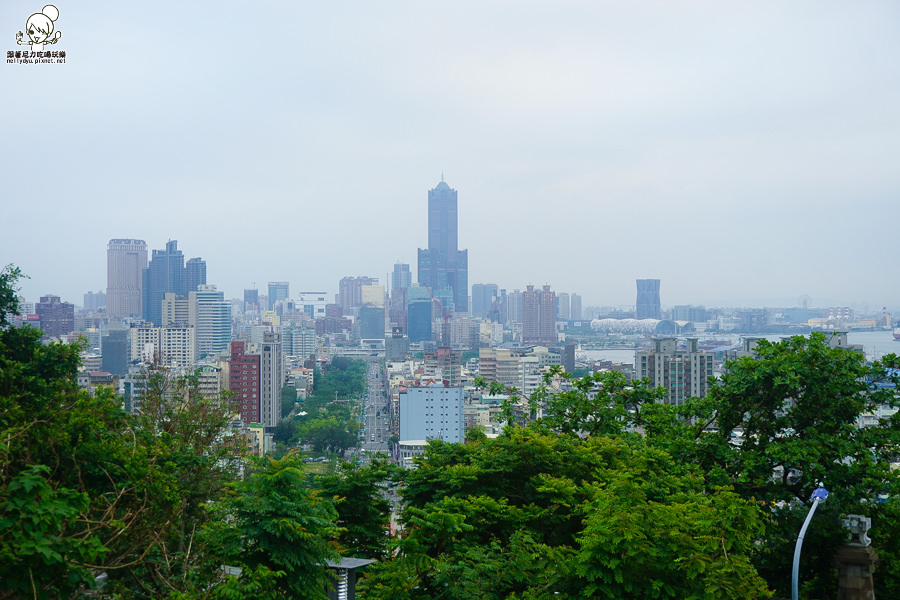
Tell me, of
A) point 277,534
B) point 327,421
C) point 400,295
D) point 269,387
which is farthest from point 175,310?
point 277,534

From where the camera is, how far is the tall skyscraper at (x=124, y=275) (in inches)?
2655

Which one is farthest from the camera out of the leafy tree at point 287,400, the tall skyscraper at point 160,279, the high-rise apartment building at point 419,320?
the high-rise apartment building at point 419,320

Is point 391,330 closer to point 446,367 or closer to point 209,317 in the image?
point 209,317

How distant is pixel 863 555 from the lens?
11.4 ft

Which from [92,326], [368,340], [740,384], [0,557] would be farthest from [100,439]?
[368,340]

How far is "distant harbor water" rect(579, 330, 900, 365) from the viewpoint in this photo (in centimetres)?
3978

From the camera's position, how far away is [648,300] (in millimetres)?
98062

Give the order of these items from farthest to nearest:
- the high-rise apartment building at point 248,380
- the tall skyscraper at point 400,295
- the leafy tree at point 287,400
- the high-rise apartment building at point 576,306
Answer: the high-rise apartment building at point 576,306 < the tall skyscraper at point 400,295 < the leafy tree at point 287,400 < the high-rise apartment building at point 248,380

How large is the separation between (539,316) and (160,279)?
37045mm

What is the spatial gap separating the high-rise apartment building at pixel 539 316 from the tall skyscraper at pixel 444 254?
17.7 m

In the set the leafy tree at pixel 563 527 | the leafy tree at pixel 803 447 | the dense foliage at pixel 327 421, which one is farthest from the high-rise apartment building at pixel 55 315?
the leafy tree at pixel 803 447

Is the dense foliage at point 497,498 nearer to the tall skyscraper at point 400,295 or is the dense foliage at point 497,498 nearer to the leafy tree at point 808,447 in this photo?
the leafy tree at point 808,447

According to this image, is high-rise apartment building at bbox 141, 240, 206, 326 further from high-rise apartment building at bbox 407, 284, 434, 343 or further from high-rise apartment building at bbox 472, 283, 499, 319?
high-rise apartment building at bbox 472, 283, 499, 319

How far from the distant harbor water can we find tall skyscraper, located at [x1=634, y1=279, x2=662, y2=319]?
21125 mm
